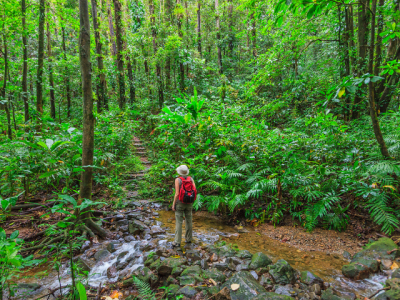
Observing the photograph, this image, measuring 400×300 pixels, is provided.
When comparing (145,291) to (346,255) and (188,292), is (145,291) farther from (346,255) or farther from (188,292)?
(346,255)

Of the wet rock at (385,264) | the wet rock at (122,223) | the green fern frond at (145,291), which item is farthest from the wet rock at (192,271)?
the wet rock at (385,264)

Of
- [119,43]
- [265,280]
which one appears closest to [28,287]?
[265,280]

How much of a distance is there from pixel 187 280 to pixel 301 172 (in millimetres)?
3743

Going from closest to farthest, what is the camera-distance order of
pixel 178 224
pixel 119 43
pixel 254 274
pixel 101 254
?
pixel 254 274
pixel 101 254
pixel 178 224
pixel 119 43

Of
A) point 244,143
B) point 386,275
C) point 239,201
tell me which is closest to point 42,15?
point 244,143

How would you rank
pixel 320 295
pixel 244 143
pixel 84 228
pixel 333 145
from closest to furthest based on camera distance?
1. pixel 320 295
2. pixel 84 228
3. pixel 333 145
4. pixel 244 143

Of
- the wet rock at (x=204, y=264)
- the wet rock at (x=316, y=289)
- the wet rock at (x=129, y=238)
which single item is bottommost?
the wet rock at (x=129, y=238)

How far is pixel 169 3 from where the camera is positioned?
1714 cm

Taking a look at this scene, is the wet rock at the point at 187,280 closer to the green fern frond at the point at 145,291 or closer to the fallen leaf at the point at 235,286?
the green fern frond at the point at 145,291

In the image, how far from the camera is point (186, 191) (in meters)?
4.17

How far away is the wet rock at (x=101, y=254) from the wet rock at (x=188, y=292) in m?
1.95

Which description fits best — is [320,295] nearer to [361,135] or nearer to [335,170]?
[335,170]

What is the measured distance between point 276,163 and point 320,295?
3.25 meters

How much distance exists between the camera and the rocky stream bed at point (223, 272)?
8.95 ft
